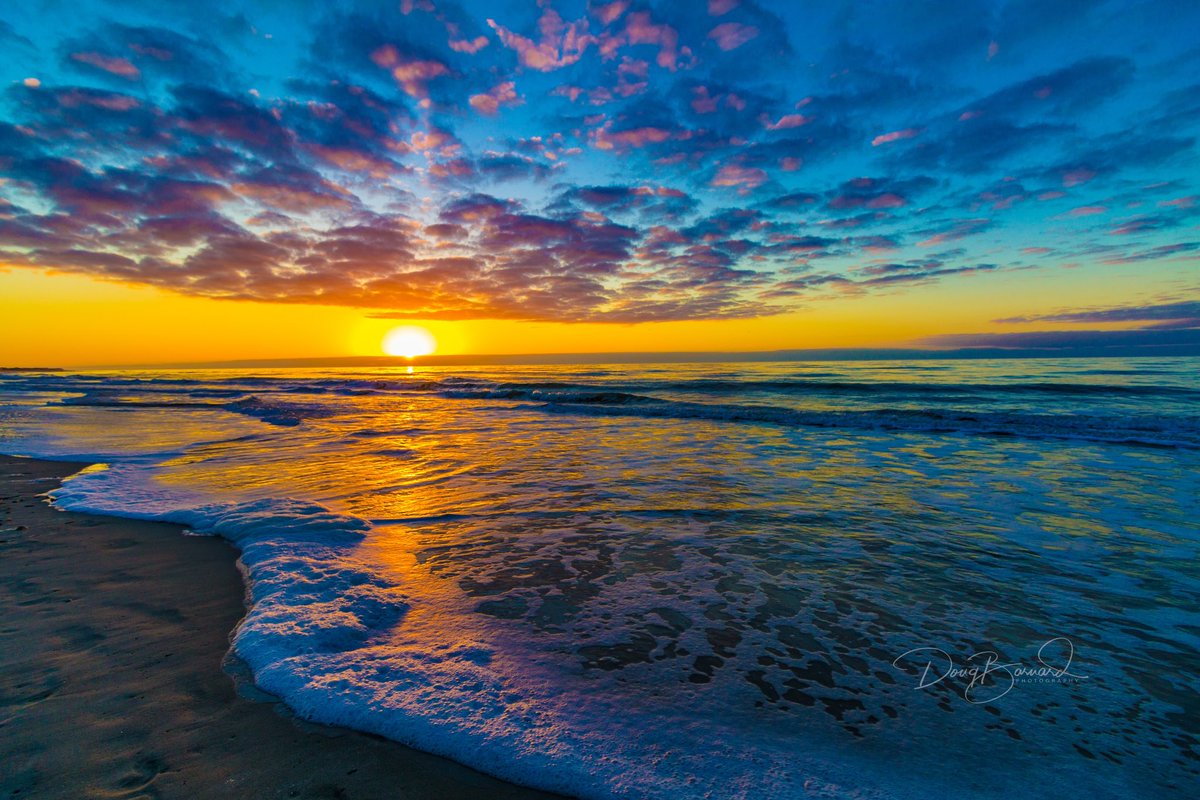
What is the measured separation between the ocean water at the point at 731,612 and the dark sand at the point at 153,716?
202 mm

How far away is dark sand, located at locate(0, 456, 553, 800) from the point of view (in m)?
2.56

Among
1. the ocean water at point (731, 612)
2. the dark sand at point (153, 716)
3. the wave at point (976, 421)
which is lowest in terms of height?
the wave at point (976, 421)

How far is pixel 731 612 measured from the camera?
4.41m

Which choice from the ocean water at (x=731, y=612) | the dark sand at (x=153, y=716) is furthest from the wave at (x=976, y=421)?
the dark sand at (x=153, y=716)

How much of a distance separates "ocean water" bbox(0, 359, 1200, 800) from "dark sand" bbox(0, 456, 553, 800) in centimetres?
20

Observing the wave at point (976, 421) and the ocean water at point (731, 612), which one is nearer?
the ocean water at point (731, 612)

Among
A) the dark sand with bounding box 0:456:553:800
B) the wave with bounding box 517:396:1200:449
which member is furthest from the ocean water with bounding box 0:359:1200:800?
the wave with bounding box 517:396:1200:449

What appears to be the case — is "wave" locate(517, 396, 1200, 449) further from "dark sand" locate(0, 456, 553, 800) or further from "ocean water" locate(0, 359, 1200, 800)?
"dark sand" locate(0, 456, 553, 800)

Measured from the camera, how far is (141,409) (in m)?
24.7

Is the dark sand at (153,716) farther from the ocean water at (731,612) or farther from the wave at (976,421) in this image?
the wave at (976,421)

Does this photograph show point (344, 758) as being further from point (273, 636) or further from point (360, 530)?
point (360, 530)

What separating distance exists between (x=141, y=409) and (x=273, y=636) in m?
29.1

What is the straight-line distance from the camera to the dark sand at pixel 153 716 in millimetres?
2559

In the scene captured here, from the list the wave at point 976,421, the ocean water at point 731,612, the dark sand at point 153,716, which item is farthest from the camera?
the wave at point 976,421
